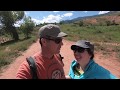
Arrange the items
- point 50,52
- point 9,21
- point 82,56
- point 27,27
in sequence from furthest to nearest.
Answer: point 9,21 < point 27,27 < point 82,56 < point 50,52

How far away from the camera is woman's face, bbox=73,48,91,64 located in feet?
5.49

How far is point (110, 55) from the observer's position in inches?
422

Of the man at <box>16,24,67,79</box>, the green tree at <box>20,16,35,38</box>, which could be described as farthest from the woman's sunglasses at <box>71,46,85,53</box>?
the green tree at <box>20,16,35,38</box>

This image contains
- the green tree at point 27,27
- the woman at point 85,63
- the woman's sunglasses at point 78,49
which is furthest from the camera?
the green tree at point 27,27

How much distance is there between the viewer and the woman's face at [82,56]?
1675mm

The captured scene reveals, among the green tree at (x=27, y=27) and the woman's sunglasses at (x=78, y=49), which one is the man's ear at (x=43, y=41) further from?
the green tree at (x=27, y=27)

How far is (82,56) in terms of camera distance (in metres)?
1.68

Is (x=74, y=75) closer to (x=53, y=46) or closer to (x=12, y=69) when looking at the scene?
(x=53, y=46)

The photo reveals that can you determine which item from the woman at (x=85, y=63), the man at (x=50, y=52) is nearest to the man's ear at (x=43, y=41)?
the man at (x=50, y=52)

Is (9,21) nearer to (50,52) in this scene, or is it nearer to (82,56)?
(82,56)

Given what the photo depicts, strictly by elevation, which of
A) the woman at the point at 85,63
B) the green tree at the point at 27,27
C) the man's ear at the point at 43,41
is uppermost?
the man's ear at the point at 43,41

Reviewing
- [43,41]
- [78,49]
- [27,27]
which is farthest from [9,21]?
[43,41]

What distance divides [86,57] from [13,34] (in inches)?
1248

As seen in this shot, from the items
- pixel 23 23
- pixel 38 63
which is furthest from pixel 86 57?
pixel 23 23
